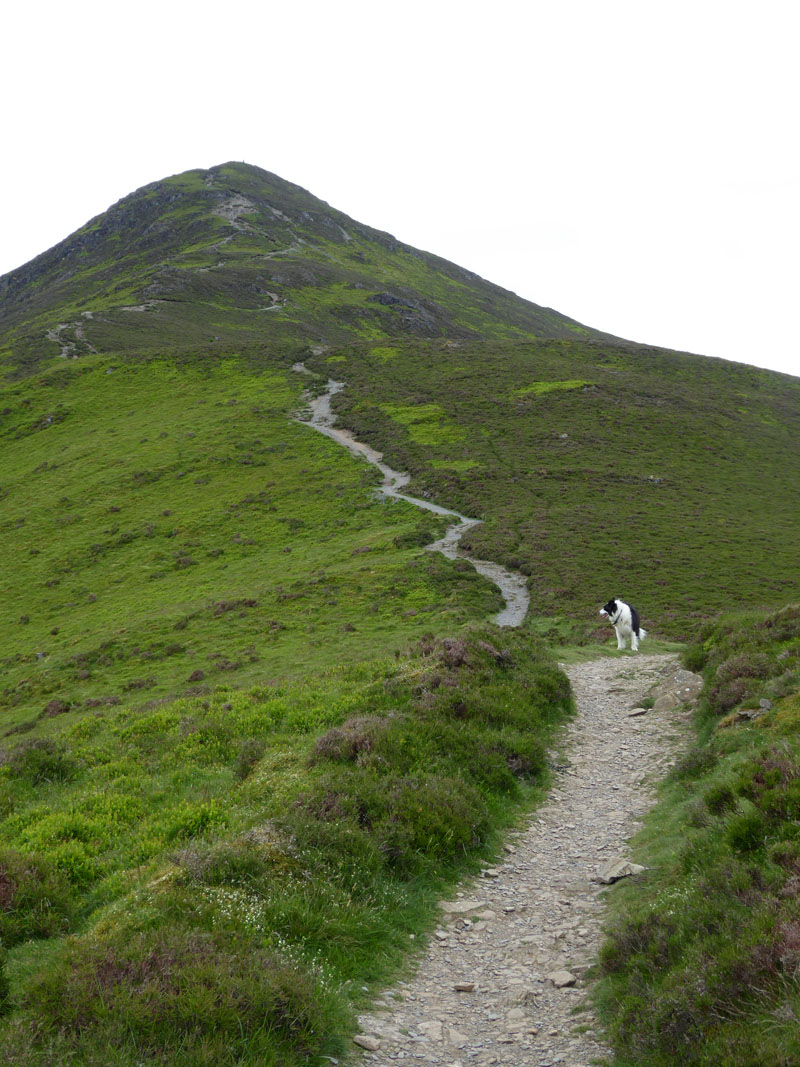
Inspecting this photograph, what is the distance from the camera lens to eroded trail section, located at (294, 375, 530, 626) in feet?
127

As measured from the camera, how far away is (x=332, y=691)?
1659 centimetres

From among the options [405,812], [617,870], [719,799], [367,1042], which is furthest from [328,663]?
[367,1042]

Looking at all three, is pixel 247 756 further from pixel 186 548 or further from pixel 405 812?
pixel 186 548

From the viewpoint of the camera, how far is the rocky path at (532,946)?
6176 millimetres

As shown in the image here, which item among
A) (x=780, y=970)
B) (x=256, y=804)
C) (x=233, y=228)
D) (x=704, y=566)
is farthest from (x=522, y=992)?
(x=233, y=228)

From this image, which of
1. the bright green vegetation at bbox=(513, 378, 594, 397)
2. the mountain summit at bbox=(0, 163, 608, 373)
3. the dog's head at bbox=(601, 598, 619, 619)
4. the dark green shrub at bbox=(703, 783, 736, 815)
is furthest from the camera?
the mountain summit at bbox=(0, 163, 608, 373)

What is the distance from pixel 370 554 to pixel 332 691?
30.1m

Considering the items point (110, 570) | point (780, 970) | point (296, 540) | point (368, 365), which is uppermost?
point (368, 365)

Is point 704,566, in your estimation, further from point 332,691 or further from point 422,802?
point 422,802

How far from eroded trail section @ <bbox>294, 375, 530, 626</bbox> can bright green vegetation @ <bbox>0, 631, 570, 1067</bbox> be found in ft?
68.3

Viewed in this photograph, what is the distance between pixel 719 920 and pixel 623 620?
2012cm

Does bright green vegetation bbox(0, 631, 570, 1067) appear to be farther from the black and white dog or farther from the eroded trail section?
the eroded trail section

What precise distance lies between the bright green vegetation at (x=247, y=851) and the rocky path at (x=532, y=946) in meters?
0.43

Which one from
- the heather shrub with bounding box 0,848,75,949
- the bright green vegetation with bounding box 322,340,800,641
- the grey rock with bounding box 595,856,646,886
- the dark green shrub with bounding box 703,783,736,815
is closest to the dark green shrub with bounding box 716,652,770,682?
the dark green shrub with bounding box 703,783,736,815
